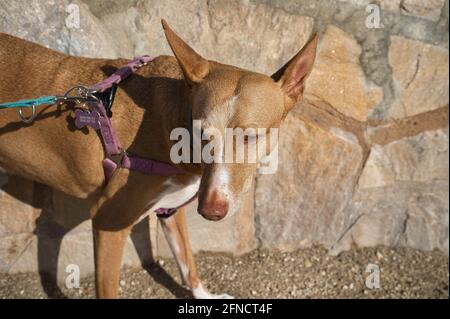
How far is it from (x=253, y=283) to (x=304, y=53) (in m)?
1.84

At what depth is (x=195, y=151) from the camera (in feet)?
7.83

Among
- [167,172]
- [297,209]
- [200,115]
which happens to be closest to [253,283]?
[297,209]

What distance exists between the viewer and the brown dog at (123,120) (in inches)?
92.7

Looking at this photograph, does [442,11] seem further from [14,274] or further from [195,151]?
[14,274]

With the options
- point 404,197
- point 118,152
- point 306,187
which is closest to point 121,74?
point 118,152

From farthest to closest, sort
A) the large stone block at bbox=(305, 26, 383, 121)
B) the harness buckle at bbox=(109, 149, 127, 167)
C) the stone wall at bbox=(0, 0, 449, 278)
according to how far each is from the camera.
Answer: the large stone block at bbox=(305, 26, 383, 121)
the stone wall at bbox=(0, 0, 449, 278)
the harness buckle at bbox=(109, 149, 127, 167)

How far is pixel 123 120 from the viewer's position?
8.60 feet

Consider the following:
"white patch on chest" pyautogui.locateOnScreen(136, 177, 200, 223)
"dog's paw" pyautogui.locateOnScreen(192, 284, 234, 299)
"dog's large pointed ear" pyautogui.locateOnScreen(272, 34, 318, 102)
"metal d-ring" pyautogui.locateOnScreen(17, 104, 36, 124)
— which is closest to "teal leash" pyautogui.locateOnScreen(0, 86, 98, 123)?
"metal d-ring" pyautogui.locateOnScreen(17, 104, 36, 124)

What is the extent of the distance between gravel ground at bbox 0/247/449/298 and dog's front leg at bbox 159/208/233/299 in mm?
116

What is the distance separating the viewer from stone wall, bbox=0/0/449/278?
3.08m

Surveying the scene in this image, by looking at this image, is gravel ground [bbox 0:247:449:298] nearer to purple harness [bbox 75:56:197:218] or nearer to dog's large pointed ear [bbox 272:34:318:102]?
purple harness [bbox 75:56:197:218]

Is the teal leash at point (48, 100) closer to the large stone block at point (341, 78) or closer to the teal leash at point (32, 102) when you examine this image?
the teal leash at point (32, 102)

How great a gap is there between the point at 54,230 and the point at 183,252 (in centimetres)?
81

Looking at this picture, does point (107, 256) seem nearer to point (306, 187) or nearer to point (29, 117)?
point (29, 117)
